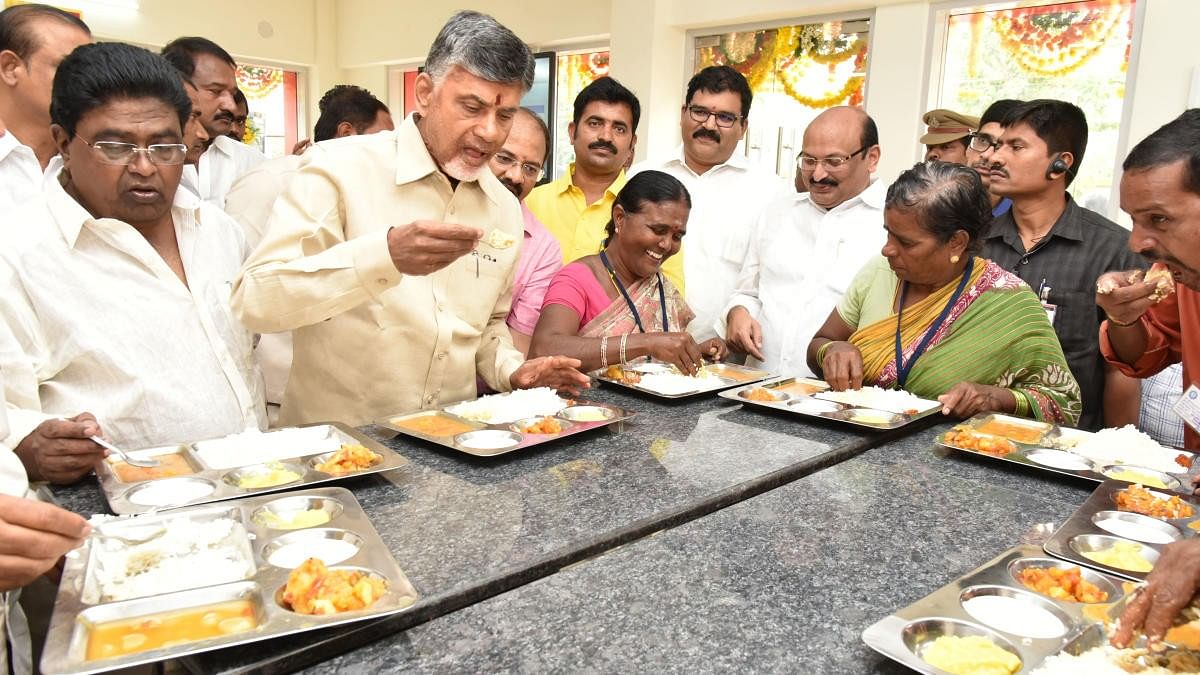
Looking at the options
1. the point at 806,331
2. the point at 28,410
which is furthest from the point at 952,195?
the point at 28,410

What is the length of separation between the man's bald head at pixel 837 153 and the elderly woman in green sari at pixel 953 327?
72cm

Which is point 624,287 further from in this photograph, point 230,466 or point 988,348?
point 230,466

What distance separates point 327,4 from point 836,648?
417 inches

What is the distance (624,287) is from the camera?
113 inches

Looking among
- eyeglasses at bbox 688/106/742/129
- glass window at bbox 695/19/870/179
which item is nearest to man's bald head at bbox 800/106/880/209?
eyeglasses at bbox 688/106/742/129

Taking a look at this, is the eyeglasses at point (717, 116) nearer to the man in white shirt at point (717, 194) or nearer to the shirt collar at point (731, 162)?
the man in white shirt at point (717, 194)

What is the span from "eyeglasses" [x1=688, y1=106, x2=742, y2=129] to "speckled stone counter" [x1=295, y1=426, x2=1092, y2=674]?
2.23m

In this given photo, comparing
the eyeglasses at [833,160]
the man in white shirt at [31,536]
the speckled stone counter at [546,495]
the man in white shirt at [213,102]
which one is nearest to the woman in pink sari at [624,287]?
the speckled stone counter at [546,495]

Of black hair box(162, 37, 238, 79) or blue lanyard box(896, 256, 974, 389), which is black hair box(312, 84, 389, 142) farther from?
blue lanyard box(896, 256, 974, 389)

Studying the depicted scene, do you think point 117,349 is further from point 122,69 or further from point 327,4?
point 327,4

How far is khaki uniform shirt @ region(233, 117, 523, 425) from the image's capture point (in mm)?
2008

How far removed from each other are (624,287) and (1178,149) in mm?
1654

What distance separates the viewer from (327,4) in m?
9.90

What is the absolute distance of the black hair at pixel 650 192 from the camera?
2811 millimetres
